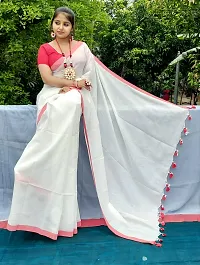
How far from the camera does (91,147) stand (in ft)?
7.75

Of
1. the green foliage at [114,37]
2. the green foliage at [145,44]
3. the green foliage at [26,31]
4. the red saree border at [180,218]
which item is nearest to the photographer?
the red saree border at [180,218]

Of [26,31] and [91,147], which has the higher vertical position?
[26,31]

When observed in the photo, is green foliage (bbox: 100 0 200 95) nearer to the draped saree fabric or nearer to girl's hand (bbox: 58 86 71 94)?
the draped saree fabric

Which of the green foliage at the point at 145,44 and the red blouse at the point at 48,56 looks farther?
the green foliage at the point at 145,44

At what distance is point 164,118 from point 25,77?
1.36 meters

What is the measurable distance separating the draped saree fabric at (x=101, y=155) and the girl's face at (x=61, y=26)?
0.42ft

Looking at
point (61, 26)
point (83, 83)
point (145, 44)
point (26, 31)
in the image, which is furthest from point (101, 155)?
point (145, 44)

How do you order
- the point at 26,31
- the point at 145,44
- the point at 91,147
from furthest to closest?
the point at 145,44 → the point at 26,31 → the point at 91,147

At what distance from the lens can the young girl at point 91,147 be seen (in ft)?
7.30

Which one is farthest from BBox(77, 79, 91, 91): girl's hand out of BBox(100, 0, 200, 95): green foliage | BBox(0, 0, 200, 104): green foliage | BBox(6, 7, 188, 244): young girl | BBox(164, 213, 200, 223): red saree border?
BBox(100, 0, 200, 95): green foliage

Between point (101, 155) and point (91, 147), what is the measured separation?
81 millimetres

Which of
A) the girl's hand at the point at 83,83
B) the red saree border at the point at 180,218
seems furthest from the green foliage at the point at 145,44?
the girl's hand at the point at 83,83

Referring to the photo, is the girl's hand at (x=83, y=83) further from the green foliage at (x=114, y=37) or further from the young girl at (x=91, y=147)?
the green foliage at (x=114, y=37)

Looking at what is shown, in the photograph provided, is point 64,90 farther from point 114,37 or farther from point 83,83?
point 114,37
